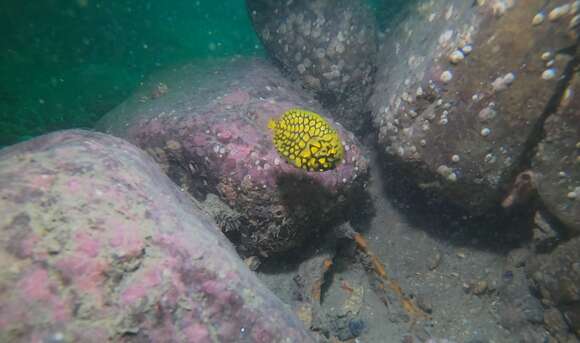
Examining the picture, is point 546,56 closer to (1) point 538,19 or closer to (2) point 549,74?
(2) point 549,74

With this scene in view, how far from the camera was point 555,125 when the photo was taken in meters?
4.23

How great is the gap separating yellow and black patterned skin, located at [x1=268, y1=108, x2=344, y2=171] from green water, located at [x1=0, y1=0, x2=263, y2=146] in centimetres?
921

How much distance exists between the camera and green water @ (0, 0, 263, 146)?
1212cm

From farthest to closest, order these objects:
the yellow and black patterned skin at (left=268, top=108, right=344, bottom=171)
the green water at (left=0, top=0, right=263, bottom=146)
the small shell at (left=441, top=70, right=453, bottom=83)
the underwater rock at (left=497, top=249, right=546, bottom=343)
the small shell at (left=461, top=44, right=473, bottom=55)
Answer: the green water at (left=0, top=0, right=263, bottom=146) → the underwater rock at (left=497, top=249, right=546, bottom=343) → the small shell at (left=441, top=70, right=453, bottom=83) → the small shell at (left=461, top=44, right=473, bottom=55) → the yellow and black patterned skin at (left=268, top=108, right=344, bottom=171)

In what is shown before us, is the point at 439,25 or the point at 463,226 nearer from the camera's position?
the point at 439,25

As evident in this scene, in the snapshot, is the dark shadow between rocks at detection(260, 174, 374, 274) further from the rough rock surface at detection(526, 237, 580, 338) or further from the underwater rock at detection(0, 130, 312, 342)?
the rough rock surface at detection(526, 237, 580, 338)

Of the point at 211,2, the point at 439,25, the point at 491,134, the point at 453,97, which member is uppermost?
the point at 439,25

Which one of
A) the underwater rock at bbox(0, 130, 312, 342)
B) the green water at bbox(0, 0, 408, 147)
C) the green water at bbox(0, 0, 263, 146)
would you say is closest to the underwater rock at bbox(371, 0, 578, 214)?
the underwater rock at bbox(0, 130, 312, 342)

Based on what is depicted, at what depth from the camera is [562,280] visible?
4656 mm

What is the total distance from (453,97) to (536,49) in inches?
39.6

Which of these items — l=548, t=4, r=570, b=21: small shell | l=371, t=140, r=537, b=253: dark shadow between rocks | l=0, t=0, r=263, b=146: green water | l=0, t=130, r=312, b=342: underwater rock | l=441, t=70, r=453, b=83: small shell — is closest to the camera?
l=0, t=130, r=312, b=342: underwater rock

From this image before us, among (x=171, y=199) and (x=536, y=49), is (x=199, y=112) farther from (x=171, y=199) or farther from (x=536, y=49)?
(x=536, y=49)

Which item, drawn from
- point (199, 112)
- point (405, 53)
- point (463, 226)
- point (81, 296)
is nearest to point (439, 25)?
point (405, 53)

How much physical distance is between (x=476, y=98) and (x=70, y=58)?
16646 millimetres
